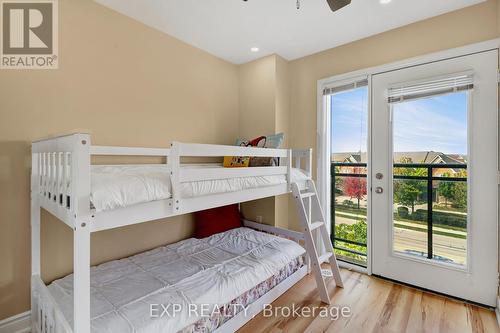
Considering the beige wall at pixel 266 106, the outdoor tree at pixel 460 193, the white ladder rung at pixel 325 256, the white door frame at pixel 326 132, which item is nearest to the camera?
the outdoor tree at pixel 460 193

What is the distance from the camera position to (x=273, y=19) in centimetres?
223

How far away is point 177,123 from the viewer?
8.48 ft

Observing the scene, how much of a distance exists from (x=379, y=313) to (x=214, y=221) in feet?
5.57

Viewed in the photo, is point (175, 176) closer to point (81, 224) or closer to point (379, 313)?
point (81, 224)

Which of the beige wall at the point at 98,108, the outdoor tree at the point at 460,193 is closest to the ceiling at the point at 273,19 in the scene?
the beige wall at the point at 98,108

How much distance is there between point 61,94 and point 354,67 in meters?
2.70

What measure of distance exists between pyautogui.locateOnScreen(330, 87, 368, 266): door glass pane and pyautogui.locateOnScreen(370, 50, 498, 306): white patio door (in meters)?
0.13

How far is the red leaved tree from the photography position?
262cm

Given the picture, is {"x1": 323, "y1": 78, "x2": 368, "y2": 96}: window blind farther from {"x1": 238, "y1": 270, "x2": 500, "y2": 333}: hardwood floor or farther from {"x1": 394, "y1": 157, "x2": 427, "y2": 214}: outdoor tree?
{"x1": 238, "y1": 270, "x2": 500, "y2": 333}: hardwood floor

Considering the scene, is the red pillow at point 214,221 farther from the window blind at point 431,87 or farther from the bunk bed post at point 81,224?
the window blind at point 431,87

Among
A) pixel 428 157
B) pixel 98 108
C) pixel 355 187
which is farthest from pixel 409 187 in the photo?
pixel 98 108

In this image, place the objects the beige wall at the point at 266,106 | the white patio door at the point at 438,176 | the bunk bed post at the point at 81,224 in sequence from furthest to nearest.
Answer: the beige wall at the point at 266,106 < the white patio door at the point at 438,176 < the bunk bed post at the point at 81,224

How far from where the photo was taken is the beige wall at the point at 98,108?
1638mm

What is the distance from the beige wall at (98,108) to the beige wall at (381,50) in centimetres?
108
